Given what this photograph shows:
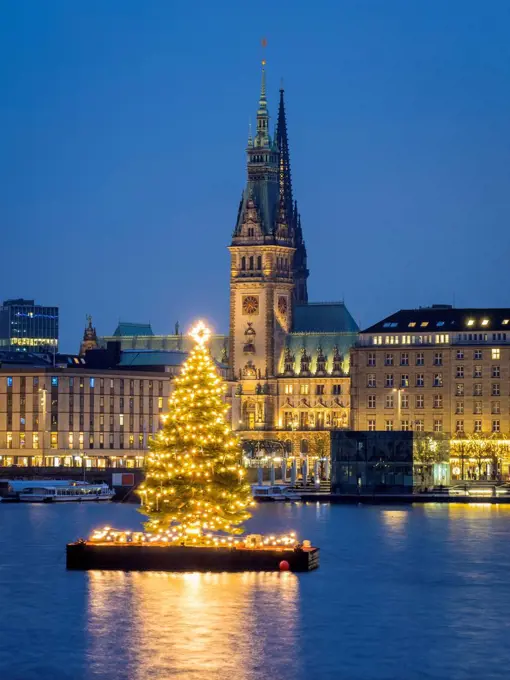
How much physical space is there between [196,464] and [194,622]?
16796 millimetres

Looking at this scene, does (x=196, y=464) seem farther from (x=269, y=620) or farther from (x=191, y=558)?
(x=269, y=620)

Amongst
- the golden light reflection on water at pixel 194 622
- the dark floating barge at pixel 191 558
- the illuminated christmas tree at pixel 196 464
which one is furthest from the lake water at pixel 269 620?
the illuminated christmas tree at pixel 196 464

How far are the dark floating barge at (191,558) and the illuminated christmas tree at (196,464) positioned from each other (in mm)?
2269

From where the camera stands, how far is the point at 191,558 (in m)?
84.5

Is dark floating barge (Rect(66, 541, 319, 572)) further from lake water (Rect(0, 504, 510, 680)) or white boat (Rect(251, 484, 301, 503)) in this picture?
white boat (Rect(251, 484, 301, 503))

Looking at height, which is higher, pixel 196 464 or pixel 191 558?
pixel 196 464

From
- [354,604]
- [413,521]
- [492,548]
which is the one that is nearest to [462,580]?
[354,604]

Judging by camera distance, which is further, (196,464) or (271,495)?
(271,495)

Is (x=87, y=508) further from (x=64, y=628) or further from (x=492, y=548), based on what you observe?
(x=64, y=628)

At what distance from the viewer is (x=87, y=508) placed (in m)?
181

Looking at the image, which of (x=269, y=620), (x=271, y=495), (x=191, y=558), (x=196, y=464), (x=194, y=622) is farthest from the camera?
(x=271, y=495)

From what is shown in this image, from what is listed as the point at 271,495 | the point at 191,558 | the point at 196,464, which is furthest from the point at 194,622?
the point at 271,495

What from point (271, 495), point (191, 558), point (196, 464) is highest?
point (271, 495)

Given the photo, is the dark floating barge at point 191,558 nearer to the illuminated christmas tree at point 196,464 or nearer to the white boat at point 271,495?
the illuminated christmas tree at point 196,464
